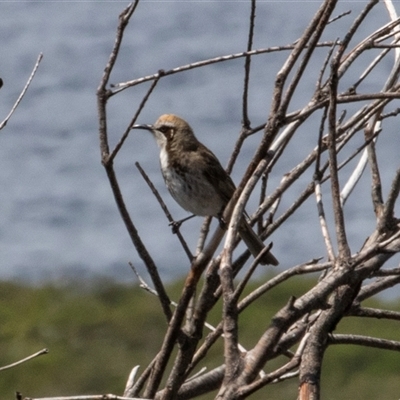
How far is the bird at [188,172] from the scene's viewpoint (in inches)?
188

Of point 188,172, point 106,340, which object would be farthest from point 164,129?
point 106,340

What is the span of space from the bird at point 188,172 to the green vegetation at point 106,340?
2.73 metres

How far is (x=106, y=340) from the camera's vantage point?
27.7ft

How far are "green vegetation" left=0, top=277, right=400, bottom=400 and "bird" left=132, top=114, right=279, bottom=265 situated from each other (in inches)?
107

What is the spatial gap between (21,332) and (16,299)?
81 centimetres

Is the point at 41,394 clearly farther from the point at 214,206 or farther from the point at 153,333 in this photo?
the point at 214,206

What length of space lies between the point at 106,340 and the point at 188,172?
389cm

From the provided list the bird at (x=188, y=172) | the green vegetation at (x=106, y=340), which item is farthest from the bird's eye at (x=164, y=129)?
the green vegetation at (x=106, y=340)

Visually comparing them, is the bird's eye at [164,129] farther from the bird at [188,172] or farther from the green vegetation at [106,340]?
the green vegetation at [106,340]

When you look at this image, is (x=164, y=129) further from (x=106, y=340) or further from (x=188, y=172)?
(x=106, y=340)

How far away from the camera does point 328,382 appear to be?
296 inches

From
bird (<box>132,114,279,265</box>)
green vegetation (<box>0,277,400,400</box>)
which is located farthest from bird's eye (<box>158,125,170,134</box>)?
green vegetation (<box>0,277,400,400</box>)

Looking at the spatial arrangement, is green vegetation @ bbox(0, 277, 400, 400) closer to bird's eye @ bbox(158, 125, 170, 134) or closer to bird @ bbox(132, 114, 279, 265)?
bird @ bbox(132, 114, 279, 265)

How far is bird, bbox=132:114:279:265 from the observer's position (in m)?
4.79
